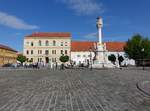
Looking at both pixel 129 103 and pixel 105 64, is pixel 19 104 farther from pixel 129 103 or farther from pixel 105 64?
pixel 105 64

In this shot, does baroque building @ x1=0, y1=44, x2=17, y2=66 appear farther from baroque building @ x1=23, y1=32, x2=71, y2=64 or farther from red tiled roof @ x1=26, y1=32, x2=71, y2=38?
red tiled roof @ x1=26, y1=32, x2=71, y2=38

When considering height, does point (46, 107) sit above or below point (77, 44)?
below

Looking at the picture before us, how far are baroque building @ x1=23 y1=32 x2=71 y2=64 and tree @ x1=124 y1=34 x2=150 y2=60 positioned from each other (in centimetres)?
3431

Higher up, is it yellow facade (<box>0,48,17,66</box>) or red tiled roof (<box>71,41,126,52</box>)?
red tiled roof (<box>71,41,126,52</box>)

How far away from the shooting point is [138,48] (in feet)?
247

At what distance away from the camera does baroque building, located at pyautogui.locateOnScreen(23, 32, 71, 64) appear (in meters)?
104

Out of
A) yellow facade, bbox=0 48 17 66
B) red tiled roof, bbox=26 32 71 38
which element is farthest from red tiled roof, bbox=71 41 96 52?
yellow facade, bbox=0 48 17 66

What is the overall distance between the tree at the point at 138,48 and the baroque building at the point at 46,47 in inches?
1351

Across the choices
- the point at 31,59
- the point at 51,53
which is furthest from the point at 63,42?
the point at 31,59

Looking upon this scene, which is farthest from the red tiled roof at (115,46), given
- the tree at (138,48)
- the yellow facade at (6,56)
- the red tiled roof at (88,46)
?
the yellow facade at (6,56)

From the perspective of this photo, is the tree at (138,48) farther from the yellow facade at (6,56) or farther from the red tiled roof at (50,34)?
the yellow facade at (6,56)

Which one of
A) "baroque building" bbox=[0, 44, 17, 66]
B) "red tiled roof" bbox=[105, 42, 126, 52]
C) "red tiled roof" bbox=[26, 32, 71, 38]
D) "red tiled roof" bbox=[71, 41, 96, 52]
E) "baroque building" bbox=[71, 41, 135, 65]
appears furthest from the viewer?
"red tiled roof" bbox=[105, 42, 126, 52]

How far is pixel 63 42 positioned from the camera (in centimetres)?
10525

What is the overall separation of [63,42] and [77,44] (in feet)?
30.0
